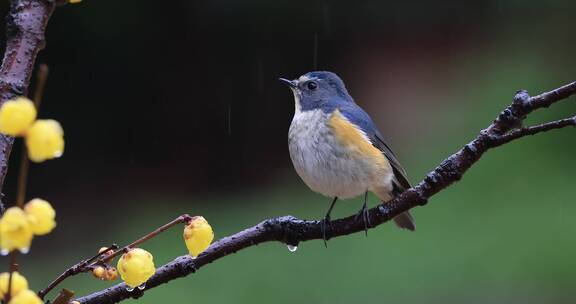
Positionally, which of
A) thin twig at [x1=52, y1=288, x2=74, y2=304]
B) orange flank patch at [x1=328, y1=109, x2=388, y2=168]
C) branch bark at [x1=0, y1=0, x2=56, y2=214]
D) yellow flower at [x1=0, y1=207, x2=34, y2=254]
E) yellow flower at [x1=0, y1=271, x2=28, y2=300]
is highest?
branch bark at [x1=0, y1=0, x2=56, y2=214]

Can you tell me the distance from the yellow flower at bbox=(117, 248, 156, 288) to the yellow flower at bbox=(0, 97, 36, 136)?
277 millimetres

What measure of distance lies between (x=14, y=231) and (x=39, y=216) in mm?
33

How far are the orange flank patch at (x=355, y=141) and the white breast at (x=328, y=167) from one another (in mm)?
22

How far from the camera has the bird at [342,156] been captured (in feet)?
8.12

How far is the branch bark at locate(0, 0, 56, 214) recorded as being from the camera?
1066mm

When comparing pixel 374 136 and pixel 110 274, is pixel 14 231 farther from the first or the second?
pixel 374 136

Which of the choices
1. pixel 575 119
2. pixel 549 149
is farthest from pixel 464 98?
pixel 575 119

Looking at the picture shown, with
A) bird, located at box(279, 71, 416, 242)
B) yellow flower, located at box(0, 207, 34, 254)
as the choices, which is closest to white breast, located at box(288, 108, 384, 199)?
bird, located at box(279, 71, 416, 242)

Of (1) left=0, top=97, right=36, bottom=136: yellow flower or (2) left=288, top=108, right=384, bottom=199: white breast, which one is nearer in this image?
(1) left=0, top=97, right=36, bottom=136: yellow flower

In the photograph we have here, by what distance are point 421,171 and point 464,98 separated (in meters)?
1.30

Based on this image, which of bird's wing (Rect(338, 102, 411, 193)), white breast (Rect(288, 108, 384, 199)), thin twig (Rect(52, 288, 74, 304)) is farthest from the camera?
bird's wing (Rect(338, 102, 411, 193))

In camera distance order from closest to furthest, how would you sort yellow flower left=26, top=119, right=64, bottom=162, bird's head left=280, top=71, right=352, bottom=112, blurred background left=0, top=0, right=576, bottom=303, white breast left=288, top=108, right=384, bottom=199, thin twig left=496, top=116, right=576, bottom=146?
yellow flower left=26, top=119, right=64, bottom=162
thin twig left=496, top=116, right=576, bottom=146
white breast left=288, top=108, right=384, bottom=199
bird's head left=280, top=71, right=352, bottom=112
blurred background left=0, top=0, right=576, bottom=303

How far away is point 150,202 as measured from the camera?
6578 millimetres

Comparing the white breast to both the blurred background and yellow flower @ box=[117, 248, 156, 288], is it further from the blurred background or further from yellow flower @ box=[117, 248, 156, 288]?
the blurred background
